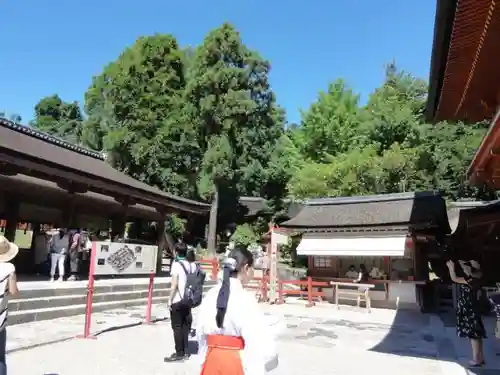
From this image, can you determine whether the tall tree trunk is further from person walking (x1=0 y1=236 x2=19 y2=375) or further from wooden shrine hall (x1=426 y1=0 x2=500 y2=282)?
person walking (x1=0 y1=236 x2=19 y2=375)

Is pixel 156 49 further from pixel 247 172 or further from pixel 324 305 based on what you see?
pixel 324 305

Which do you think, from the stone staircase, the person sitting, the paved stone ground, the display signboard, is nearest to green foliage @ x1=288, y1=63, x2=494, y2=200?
the person sitting

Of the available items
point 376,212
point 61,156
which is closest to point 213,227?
point 376,212

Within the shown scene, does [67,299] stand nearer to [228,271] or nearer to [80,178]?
[80,178]

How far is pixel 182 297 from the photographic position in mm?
5715

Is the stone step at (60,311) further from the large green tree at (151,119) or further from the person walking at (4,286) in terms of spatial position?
the large green tree at (151,119)

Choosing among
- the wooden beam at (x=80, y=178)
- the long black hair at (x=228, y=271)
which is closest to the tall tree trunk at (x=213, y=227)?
the wooden beam at (x=80, y=178)

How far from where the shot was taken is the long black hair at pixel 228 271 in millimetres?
2723

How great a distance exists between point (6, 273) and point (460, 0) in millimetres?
4699

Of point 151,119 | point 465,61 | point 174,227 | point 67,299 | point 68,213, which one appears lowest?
point 67,299

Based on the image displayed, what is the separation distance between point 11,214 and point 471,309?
447 inches

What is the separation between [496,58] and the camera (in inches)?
208

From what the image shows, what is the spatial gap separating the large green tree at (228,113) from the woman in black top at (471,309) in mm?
19135

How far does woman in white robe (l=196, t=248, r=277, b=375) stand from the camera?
262 cm
